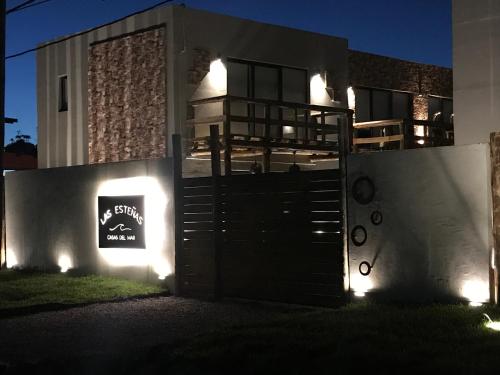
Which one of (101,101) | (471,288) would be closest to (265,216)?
(471,288)

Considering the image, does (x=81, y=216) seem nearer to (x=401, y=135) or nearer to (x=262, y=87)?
(x=262, y=87)

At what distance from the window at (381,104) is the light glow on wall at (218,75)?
566 cm

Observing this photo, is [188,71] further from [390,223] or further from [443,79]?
[443,79]

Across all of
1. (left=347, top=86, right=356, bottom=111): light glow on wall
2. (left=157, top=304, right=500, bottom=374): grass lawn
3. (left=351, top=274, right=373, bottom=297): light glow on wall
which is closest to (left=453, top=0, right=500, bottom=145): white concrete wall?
(left=351, top=274, right=373, bottom=297): light glow on wall

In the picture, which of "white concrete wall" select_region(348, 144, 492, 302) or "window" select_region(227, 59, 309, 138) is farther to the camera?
"window" select_region(227, 59, 309, 138)

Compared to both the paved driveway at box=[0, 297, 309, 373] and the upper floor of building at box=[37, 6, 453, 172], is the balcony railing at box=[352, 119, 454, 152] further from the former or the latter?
the paved driveway at box=[0, 297, 309, 373]

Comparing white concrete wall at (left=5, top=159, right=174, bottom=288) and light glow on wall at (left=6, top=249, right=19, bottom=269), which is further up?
white concrete wall at (left=5, top=159, right=174, bottom=288)

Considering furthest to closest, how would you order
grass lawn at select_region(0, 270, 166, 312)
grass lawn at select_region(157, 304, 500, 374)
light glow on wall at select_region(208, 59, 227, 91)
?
light glow on wall at select_region(208, 59, 227, 91) < grass lawn at select_region(0, 270, 166, 312) < grass lawn at select_region(157, 304, 500, 374)

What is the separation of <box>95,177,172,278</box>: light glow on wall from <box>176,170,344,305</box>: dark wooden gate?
0.91 m

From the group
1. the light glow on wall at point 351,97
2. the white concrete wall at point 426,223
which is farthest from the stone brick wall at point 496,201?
the light glow on wall at point 351,97

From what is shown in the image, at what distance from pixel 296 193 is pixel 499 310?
3.92 meters

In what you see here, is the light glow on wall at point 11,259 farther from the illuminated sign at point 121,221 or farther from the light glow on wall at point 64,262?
the illuminated sign at point 121,221

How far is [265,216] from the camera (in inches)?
530

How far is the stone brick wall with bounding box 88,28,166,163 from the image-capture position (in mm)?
18703
